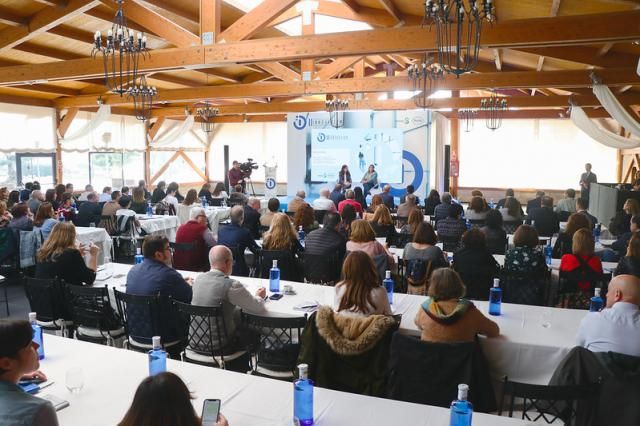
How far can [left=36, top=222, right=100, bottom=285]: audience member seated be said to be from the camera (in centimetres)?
436

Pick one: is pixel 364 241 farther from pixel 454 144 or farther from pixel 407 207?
pixel 454 144

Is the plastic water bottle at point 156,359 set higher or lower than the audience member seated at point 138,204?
lower

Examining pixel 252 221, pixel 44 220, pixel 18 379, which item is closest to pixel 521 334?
pixel 18 379

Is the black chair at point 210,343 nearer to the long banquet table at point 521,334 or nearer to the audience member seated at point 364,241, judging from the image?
the long banquet table at point 521,334

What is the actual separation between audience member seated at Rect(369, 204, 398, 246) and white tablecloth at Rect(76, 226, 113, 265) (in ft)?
13.4

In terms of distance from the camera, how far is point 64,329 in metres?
4.23

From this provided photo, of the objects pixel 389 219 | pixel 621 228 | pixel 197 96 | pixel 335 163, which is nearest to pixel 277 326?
pixel 389 219

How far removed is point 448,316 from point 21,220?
6.44m

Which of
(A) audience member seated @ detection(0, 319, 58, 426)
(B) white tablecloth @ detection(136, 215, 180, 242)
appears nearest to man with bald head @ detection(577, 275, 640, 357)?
(A) audience member seated @ detection(0, 319, 58, 426)

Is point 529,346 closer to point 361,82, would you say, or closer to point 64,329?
point 64,329

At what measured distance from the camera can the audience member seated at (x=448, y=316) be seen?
2910mm

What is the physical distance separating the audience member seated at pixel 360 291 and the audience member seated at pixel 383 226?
11.4 feet

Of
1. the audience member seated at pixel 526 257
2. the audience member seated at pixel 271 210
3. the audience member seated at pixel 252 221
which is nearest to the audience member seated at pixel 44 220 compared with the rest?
the audience member seated at pixel 252 221

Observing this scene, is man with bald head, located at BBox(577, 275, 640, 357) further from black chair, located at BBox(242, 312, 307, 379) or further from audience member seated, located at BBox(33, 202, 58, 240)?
audience member seated, located at BBox(33, 202, 58, 240)
